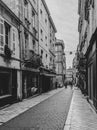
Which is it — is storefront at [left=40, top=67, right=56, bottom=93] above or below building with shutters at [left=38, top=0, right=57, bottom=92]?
below

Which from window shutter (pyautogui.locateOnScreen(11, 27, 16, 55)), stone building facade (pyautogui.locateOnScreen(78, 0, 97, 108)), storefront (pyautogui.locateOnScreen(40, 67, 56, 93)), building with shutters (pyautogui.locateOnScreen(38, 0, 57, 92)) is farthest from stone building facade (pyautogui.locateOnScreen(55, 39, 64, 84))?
window shutter (pyautogui.locateOnScreen(11, 27, 16, 55))

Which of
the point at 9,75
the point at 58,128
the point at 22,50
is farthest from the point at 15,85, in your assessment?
the point at 58,128

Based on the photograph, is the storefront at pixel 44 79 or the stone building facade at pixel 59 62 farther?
the stone building facade at pixel 59 62

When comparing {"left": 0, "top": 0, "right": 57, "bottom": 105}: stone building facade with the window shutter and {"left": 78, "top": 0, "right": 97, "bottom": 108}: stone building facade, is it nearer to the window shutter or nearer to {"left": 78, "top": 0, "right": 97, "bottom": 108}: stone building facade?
the window shutter

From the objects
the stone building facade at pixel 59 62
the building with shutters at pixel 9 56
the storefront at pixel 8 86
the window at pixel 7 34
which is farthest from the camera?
the stone building facade at pixel 59 62

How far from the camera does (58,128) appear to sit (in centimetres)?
764

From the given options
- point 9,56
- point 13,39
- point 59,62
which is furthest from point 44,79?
point 59,62

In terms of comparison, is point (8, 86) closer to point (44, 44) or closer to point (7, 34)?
point (7, 34)

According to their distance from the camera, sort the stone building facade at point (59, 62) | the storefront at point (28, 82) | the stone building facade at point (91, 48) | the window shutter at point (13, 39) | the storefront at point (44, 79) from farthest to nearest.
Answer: the stone building facade at point (59, 62) → the storefront at point (44, 79) → the storefront at point (28, 82) → the window shutter at point (13, 39) → the stone building facade at point (91, 48)

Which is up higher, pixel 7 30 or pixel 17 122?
pixel 7 30

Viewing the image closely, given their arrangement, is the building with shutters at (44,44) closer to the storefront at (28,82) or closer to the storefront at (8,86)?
the storefront at (28,82)

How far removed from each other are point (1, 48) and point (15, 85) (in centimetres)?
358

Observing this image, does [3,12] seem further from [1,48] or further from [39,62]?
[39,62]

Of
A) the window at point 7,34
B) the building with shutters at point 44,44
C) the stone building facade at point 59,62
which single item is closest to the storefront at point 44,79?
the building with shutters at point 44,44
